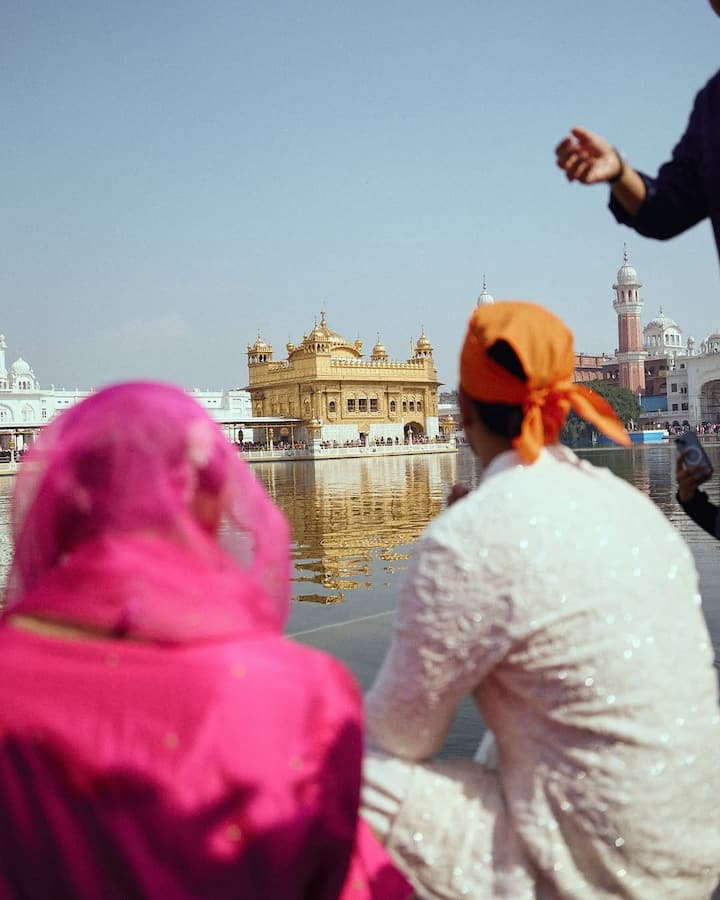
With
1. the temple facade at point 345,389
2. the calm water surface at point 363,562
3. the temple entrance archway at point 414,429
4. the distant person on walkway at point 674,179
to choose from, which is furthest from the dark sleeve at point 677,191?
the temple entrance archway at point 414,429

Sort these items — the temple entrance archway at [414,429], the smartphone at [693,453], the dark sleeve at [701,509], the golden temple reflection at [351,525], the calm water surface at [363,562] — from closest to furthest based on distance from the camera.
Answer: the smartphone at [693,453], the dark sleeve at [701,509], the calm water surface at [363,562], the golden temple reflection at [351,525], the temple entrance archway at [414,429]

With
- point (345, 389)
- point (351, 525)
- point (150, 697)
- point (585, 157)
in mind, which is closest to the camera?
point (150, 697)

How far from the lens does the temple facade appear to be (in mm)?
39719

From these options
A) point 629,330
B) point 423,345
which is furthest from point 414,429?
point 629,330

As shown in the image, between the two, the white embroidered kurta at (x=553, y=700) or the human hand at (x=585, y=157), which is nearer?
→ the white embroidered kurta at (x=553, y=700)

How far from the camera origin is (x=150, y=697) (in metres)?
0.77

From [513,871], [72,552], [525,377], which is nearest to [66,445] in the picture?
[72,552]

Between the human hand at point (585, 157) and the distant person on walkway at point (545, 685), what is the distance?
42 cm

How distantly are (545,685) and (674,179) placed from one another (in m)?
1.01

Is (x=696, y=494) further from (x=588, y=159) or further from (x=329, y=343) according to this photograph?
(x=329, y=343)

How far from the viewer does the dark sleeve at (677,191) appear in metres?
1.60

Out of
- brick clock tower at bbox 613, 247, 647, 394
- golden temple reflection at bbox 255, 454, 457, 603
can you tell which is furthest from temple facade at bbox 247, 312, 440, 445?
golden temple reflection at bbox 255, 454, 457, 603

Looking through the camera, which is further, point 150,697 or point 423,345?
point 423,345

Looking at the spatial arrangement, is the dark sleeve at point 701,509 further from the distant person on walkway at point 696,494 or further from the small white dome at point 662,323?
the small white dome at point 662,323
